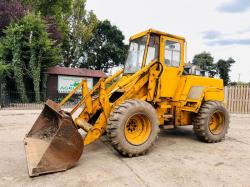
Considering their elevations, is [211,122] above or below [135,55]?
below

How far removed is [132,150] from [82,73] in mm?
14796

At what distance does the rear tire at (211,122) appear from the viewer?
5.45 metres

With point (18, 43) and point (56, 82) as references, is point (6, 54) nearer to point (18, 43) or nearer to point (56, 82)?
point (18, 43)

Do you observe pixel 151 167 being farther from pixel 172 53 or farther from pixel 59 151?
pixel 172 53

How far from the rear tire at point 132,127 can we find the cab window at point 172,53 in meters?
1.47

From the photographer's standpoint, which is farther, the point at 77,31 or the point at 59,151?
the point at 77,31

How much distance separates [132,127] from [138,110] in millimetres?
444

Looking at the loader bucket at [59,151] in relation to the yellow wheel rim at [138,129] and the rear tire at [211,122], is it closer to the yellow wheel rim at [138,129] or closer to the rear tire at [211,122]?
the yellow wheel rim at [138,129]

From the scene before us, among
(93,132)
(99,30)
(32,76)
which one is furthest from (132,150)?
(99,30)

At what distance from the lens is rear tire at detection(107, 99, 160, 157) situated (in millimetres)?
4039

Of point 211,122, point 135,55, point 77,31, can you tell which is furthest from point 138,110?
point 77,31

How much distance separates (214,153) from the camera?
4.80 meters

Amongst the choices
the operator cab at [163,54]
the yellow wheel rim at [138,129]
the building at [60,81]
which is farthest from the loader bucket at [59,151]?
the building at [60,81]

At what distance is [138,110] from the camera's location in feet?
14.2
